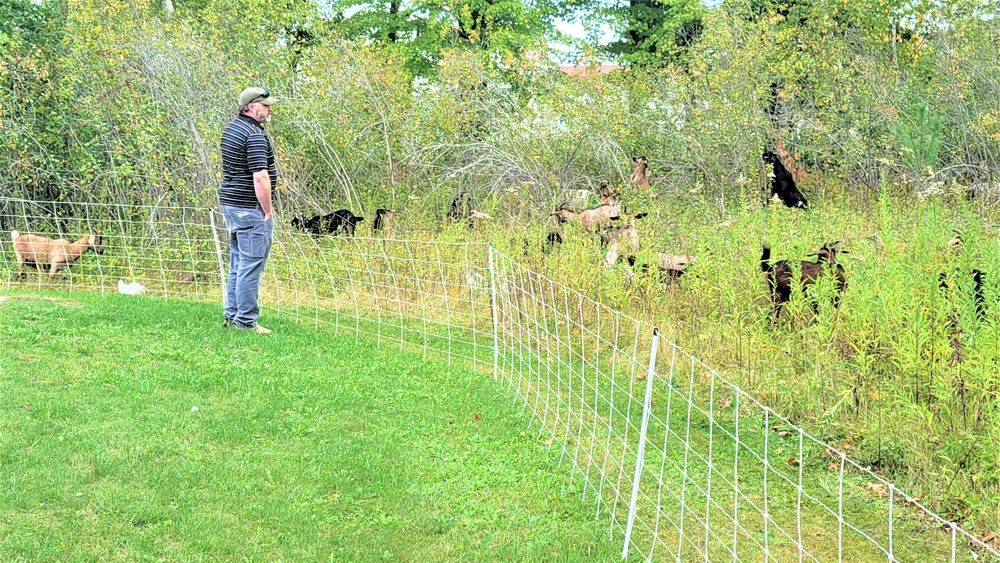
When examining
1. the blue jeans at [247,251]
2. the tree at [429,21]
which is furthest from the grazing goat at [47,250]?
the tree at [429,21]

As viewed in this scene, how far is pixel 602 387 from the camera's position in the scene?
16.6ft

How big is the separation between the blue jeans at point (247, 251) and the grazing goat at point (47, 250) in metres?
3.22

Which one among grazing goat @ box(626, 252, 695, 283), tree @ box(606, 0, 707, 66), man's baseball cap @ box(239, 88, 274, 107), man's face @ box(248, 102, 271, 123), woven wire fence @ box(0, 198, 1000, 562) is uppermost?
tree @ box(606, 0, 707, 66)

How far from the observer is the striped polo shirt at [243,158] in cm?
588

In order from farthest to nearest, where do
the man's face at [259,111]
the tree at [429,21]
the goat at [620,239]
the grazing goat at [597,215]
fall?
the tree at [429,21], the grazing goat at [597,215], the goat at [620,239], the man's face at [259,111]

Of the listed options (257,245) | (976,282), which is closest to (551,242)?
(257,245)

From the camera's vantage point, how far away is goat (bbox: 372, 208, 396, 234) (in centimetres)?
916

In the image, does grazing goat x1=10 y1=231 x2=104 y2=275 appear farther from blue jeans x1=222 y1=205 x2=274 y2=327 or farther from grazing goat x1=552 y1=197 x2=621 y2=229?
grazing goat x1=552 y1=197 x2=621 y2=229

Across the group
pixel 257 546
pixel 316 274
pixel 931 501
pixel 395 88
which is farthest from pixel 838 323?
pixel 395 88

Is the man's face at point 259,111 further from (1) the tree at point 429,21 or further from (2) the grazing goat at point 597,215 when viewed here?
(1) the tree at point 429,21

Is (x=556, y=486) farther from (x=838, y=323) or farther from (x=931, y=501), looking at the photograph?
(x=838, y=323)

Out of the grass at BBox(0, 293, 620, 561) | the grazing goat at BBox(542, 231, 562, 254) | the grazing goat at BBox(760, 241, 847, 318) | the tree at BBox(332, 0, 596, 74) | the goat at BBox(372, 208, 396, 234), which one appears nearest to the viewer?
the grass at BBox(0, 293, 620, 561)

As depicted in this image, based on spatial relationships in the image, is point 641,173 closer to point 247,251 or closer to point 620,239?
point 620,239

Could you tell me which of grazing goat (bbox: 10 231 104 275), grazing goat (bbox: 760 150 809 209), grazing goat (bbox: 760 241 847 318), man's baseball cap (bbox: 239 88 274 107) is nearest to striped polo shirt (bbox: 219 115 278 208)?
man's baseball cap (bbox: 239 88 274 107)
